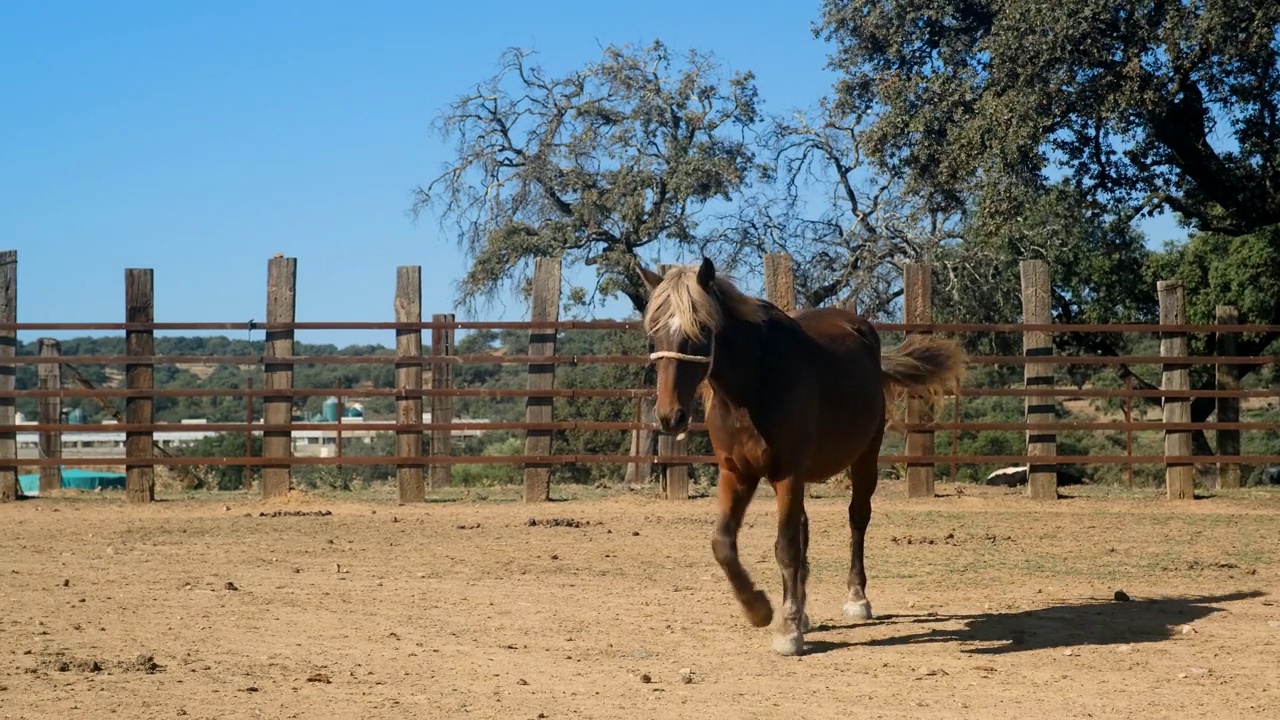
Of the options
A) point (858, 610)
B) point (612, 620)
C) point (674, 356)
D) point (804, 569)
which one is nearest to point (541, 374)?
point (612, 620)

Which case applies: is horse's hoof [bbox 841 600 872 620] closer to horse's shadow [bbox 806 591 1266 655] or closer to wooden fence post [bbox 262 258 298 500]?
horse's shadow [bbox 806 591 1266 655]

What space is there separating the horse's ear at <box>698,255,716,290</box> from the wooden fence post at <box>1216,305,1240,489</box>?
38.1ft

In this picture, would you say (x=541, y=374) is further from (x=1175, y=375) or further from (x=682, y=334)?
(x=682, y=334)

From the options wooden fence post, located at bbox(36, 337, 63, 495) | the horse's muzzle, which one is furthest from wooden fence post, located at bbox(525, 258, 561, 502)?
the horse's muzzle

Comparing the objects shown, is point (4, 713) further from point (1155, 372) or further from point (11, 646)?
point (1155, 372)

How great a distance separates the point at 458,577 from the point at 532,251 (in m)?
12.9

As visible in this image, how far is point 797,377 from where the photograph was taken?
6.70 meters

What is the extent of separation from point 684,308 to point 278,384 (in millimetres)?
9533

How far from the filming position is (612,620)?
24.0 ft

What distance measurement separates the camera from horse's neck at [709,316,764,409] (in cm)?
637

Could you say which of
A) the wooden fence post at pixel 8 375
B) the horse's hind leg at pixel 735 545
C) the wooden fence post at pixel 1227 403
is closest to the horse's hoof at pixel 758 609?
the horse's hind leg at pixel 735 545

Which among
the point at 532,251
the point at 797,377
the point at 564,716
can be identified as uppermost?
the point at 532,251

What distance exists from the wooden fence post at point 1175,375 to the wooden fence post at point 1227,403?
3.27 ft

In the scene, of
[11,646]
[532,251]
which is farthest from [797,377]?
[532,251]
